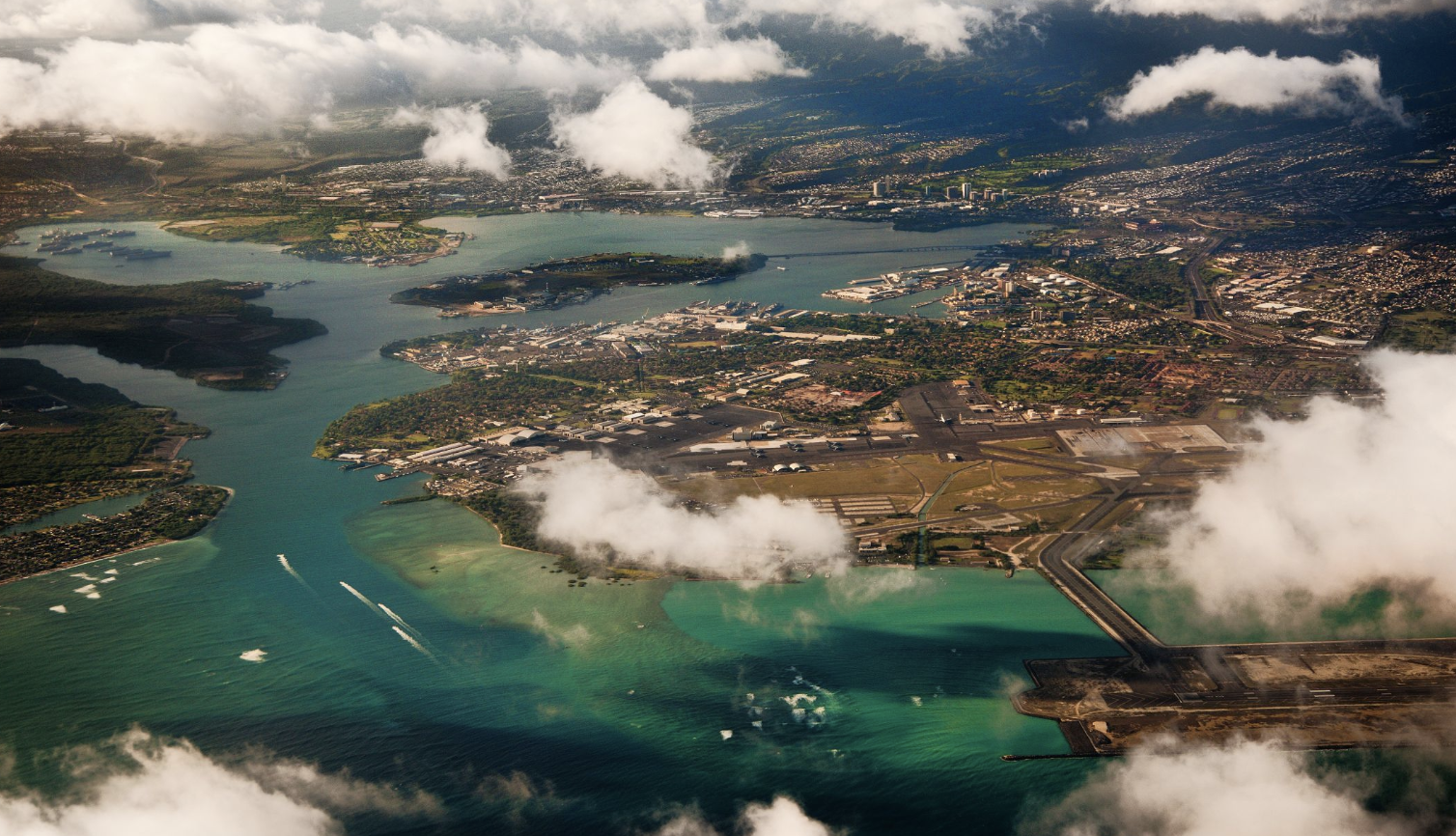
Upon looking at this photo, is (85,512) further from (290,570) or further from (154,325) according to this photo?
(154,325)

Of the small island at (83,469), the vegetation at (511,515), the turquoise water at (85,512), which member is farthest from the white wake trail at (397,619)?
the turquoise water at (85,512)

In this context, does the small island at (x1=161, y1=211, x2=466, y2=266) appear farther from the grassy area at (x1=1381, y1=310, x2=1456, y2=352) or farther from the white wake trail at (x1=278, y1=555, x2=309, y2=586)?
the grassy area at (x1=1381, y1=310, x2=1456, y2=352)

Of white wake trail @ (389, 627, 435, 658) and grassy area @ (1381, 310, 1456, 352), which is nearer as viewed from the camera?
white wake trail @ (389, 627, 435, 658)

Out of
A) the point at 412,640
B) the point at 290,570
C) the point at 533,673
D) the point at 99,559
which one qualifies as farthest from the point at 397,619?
the point at 99,559

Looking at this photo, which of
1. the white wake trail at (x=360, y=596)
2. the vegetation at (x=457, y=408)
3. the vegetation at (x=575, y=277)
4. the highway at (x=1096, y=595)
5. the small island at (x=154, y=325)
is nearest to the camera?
the highway at (x=1096, y=595)

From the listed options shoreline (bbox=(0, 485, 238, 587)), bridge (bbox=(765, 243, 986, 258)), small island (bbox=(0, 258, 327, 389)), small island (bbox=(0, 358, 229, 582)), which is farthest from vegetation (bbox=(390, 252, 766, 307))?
shoreline (bbox=(0, 485, 238, 587))

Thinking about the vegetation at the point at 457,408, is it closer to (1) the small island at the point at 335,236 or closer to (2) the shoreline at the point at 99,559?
(2) the shoreline at the point at 99,559
